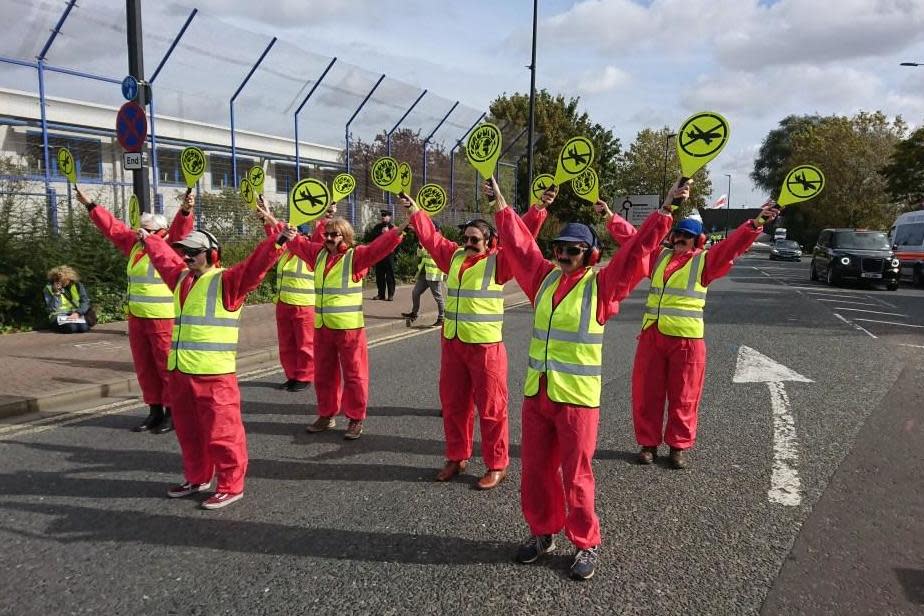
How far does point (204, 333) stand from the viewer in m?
3.98

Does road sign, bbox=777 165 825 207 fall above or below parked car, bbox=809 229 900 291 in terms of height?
above

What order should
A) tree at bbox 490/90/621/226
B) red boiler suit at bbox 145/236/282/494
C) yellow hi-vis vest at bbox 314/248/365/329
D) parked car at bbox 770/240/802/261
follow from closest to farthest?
red boiler suit at bbox 145/236/282/494 < yellow hi-vis vest at bbox 314/248/365/329 < tree at bbox 490/90/621/226 < parked car at bbox 770/240/802/261

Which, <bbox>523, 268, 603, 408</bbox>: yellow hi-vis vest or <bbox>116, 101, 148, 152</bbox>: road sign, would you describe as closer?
<bbox>523, 268, 603, 408</bbox>: yellow hi-vis vest

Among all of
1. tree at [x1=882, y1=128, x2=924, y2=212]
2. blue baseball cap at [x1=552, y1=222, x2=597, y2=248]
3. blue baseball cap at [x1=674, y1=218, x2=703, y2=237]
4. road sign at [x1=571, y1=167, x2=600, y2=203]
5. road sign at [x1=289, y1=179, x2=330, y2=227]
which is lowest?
blue baseball cap at [x1=552, y1=222, x2=597, y2=248]

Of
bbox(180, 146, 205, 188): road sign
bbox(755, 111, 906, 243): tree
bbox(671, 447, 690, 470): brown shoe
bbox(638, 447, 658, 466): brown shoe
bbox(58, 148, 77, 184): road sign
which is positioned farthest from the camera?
bbox(755, 111, 906, 243): tree

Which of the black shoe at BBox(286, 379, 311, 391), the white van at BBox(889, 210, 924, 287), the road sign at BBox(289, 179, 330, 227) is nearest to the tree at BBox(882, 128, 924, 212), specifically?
the white van at BBox(889, 210, 924, 287)

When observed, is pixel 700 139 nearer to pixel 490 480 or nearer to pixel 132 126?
pixel 490 480

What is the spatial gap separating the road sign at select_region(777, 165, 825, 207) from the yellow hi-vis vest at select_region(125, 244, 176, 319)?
4.77 meters

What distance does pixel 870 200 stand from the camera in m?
48.3

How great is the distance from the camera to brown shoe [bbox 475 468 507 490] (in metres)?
Answer: 4.34

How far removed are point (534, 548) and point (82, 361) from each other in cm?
656

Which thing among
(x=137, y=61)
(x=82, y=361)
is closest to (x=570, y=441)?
(x=82, y=361)

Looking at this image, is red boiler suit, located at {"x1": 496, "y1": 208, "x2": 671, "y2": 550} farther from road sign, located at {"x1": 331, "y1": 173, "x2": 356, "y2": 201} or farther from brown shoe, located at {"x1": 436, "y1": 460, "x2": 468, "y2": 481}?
road sign, located at {"x1": 331, "y1": 173, "x2": 356, "y2": 201}

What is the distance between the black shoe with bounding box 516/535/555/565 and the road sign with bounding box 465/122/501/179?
2.23m
